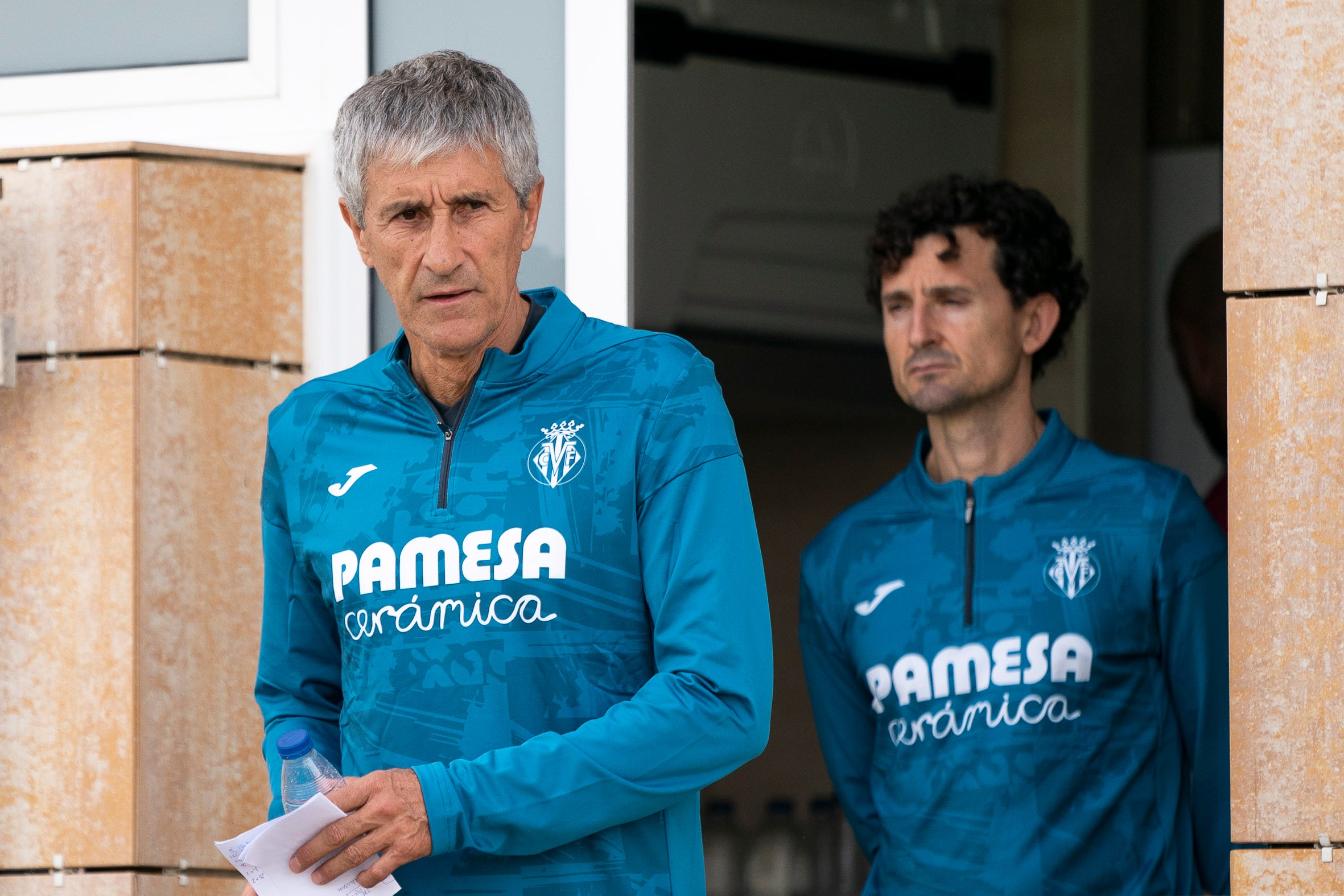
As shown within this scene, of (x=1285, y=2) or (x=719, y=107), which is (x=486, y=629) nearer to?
(x=1285, y=2)

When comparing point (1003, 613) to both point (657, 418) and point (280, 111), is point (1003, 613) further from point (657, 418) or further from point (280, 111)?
point (280, 111)

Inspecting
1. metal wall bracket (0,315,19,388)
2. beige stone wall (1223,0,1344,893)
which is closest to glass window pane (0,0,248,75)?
metal wall bracket (0,315,19,388)

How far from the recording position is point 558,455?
229 centimetres

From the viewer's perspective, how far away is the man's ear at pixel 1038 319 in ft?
12.1

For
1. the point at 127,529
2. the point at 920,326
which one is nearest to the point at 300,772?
the point at 127,529

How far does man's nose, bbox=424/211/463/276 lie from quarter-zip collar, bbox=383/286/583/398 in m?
0.13

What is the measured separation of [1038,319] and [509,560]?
177 cm

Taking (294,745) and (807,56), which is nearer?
(294,745)

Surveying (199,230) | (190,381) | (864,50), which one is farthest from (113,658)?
(864,50)

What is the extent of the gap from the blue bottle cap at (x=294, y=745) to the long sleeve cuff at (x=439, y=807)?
0.56 feet

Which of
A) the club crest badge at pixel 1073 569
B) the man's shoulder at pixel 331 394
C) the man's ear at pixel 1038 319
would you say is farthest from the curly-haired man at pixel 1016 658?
the man's shoulder at pixel 331 394

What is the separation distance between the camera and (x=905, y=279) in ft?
12.0

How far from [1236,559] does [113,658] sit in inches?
67.6

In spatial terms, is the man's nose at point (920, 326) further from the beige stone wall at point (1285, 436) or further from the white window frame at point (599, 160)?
the beige stone wall at point (1285, 436)
